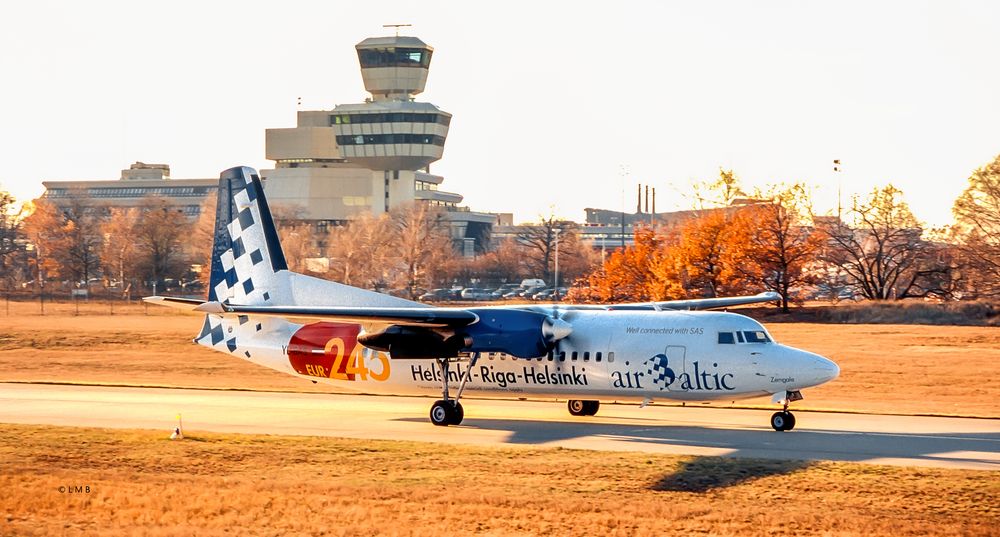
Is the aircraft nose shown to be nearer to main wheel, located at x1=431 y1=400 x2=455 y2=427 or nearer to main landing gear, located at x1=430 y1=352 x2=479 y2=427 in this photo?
main landing gear, located at x1=430 y1=352 x2=479 y2=427

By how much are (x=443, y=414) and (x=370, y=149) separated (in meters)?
140

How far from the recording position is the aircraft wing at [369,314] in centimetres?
3028

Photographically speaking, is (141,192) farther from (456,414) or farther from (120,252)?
(456,414)

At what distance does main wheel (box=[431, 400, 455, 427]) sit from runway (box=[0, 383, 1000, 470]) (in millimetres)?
316

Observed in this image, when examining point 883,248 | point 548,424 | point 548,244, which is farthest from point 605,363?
point 548,244

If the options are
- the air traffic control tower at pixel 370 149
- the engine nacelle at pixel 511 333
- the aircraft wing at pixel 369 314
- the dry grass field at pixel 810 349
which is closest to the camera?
the aircraft wing at pixel 369 314

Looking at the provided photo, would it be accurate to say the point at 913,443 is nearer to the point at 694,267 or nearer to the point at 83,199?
the point at 694,267

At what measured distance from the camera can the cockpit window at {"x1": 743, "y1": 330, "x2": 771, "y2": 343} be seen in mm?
29375

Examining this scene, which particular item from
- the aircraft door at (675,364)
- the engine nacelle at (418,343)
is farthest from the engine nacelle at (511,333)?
the aircraft door at (675,364)

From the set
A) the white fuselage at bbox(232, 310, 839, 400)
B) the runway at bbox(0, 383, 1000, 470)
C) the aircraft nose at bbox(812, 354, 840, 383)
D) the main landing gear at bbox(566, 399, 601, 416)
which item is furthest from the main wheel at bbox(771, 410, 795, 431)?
the main landing gear at bbox(566, 399, 601, 416)

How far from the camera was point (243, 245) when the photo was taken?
35.7 metres

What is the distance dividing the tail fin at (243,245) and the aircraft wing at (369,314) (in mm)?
4211

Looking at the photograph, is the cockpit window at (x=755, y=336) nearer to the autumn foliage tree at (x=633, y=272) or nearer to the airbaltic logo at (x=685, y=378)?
the airbaltic logo at (x=685, y=378)

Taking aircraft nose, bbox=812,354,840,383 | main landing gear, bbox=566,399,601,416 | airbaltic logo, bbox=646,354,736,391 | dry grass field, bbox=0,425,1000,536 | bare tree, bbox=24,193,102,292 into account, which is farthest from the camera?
bare tree, bbox=24,193,102,292
